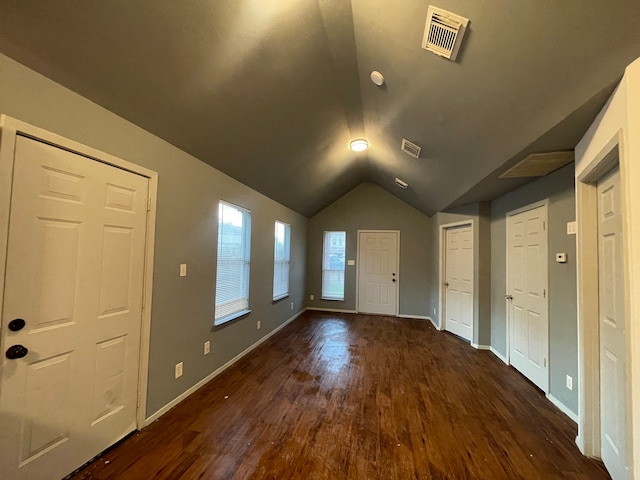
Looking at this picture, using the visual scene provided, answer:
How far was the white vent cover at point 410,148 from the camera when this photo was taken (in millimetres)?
3105

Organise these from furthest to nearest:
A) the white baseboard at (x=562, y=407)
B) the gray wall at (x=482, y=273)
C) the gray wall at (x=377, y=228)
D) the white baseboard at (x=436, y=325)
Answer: the gray wall at (x=377, y=228) → the white baseboard at (x=436, y=325) → the gray wall at (x=482, y=273) → the white baseboard at (x=562, y=407)

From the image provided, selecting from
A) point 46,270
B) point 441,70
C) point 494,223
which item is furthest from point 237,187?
point 494,223

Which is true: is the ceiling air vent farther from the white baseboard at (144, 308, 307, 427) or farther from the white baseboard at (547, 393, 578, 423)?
the white baseboard at (144, 308, 307, 427)

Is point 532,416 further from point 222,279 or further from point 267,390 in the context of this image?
point 222,279

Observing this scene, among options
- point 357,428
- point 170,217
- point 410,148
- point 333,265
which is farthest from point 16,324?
point 333,265

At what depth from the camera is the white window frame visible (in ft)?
10.0

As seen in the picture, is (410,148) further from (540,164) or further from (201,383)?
(201,383)

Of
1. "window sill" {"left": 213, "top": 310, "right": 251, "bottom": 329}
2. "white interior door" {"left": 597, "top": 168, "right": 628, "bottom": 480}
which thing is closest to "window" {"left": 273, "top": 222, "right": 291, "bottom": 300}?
"window sill" {"left": 213, "top": 310, "right": 251, "bottom": 329}

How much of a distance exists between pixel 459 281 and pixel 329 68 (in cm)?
390

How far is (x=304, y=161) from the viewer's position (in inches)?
148

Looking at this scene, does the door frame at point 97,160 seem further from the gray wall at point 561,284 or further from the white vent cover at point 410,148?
the gray wall at point 561,284

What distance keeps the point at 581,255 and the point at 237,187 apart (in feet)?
10.8

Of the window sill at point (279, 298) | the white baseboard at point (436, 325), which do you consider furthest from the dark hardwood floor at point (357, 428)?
the white baseboard at point (436, 325)

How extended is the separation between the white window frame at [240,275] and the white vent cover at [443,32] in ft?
7.78
